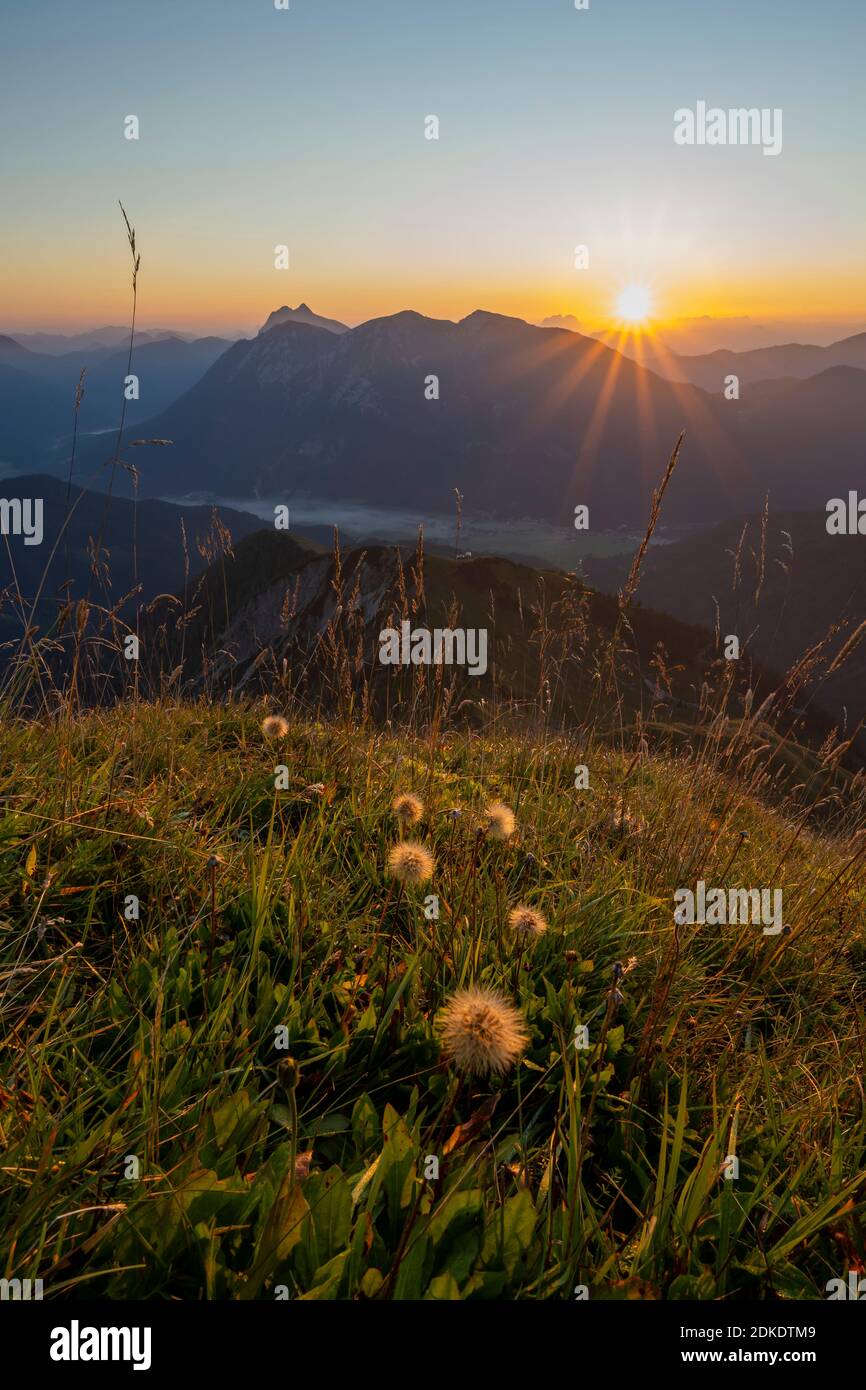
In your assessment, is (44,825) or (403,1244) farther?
(44,825)

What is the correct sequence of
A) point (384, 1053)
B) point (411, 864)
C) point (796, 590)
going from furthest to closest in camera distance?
point (796, 590)
point (411, 864)
point (384, 1053)

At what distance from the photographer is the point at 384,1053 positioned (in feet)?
8.34

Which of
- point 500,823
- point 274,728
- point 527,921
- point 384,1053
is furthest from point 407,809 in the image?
point 274,728

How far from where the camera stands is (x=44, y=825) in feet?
10.7

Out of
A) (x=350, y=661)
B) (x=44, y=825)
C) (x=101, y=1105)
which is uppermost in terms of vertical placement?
(x=350, y=661)

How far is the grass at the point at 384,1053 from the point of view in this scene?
5.80 ft

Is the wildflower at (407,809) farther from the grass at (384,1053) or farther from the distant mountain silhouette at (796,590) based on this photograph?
the distant mountain silhouette at (796,590)

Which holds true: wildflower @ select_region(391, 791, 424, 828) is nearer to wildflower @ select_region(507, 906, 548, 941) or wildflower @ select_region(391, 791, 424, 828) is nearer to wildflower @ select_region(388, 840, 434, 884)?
wildflower @ select_region(388, 840, 434, 884)

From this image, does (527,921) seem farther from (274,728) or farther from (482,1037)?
(274,728)

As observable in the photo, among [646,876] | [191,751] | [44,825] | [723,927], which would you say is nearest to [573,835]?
[646,876]

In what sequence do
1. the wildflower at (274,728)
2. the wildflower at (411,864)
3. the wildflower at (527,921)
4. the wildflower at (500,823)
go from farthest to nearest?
1. the wildflower at (274,728)
2. the wildflower at (500,823)
3. the wildflower at (411,864)
4. the wildflower at (527,921)

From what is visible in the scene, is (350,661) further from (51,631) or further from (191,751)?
(51,631)

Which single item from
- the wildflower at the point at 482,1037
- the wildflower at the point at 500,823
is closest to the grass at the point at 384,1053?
the wildflower at the point at 482,1037
